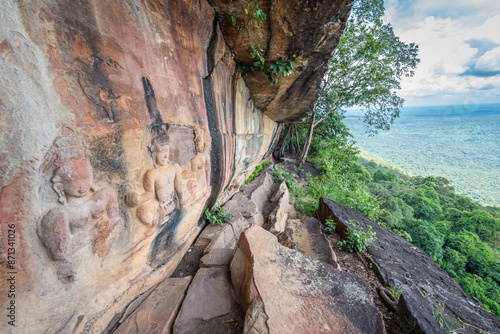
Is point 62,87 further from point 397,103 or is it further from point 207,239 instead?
point 397,103

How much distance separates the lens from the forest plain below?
5477 cm

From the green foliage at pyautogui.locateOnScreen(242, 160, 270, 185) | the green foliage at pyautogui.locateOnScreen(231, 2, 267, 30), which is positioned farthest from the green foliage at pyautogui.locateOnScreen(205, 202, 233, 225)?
the green foliage at pyautogui.locateOnScreen(231, 2, 267, 30)

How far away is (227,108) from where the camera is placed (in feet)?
13.4

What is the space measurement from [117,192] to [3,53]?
126 cm

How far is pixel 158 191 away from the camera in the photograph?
231cm

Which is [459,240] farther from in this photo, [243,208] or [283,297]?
[283,297]

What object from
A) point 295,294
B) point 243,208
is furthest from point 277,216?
point 295,294

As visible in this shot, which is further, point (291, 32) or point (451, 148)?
point (451, 148)

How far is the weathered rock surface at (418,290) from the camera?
232 cm

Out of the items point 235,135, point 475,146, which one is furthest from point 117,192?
point 475,146

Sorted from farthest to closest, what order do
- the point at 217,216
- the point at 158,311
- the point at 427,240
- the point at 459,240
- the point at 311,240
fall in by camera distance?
the point at 459,240 → the point at 427,240 → the point at 311,240 → the point at 217,216 → the point at 158,311

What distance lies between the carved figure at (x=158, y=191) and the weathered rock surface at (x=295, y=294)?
3.96 ft

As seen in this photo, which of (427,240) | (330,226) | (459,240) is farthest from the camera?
(459,240)

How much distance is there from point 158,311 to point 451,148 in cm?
11479
